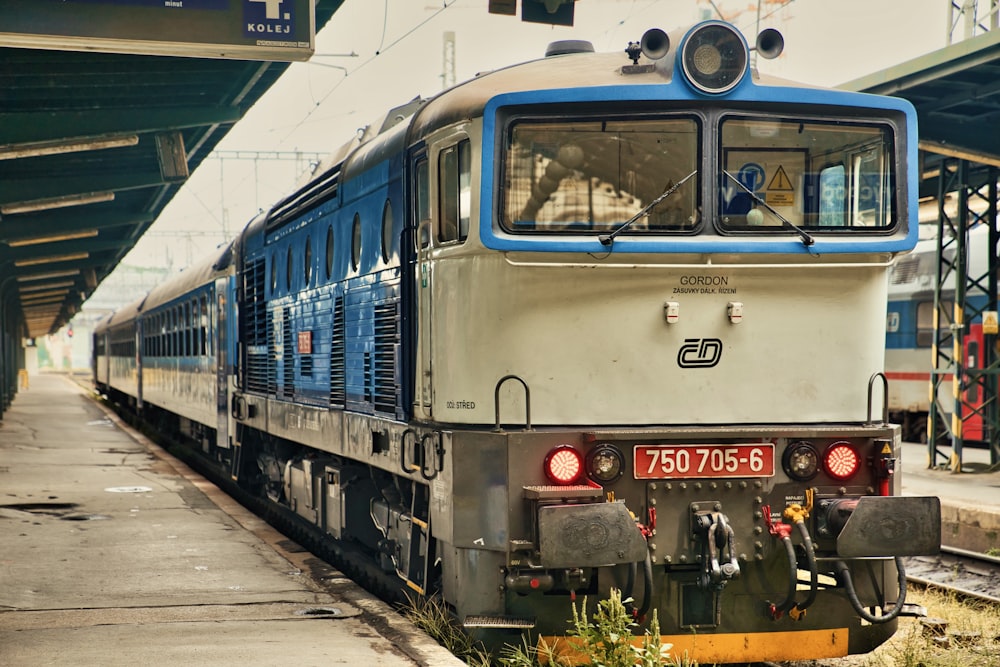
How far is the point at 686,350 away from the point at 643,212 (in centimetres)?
77

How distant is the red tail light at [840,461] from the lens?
6383mm

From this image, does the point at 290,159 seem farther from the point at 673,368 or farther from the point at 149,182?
the point at 673,368

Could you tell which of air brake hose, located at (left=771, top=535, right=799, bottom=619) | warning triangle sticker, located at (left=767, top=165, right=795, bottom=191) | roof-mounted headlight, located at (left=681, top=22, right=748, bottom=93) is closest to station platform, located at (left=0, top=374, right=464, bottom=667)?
air brake hose, located at (left=771, top=535, right=799, bottom=619)

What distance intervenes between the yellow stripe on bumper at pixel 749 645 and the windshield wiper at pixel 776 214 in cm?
206

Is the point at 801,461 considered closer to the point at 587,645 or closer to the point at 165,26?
the point at 587,645

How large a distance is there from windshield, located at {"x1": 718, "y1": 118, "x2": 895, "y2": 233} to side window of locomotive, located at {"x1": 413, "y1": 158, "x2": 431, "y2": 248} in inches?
64.4

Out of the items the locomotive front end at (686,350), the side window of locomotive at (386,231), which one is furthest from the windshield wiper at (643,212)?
the side window of locomotive at (386,231)

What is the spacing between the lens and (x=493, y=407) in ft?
20.6

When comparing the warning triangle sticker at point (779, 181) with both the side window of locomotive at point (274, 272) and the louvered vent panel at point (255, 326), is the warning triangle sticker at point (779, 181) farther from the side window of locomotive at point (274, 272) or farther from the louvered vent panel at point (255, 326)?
the louvered vent panel at point (255, 326)

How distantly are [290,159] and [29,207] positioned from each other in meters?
16.6

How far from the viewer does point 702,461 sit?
623 centimetres

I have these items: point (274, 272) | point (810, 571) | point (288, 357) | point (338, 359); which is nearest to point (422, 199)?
point (338, 359)

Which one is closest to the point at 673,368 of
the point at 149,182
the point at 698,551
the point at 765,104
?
the point at 698,551

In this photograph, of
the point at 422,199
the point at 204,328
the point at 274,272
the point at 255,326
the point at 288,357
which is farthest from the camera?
the point at 204,328
